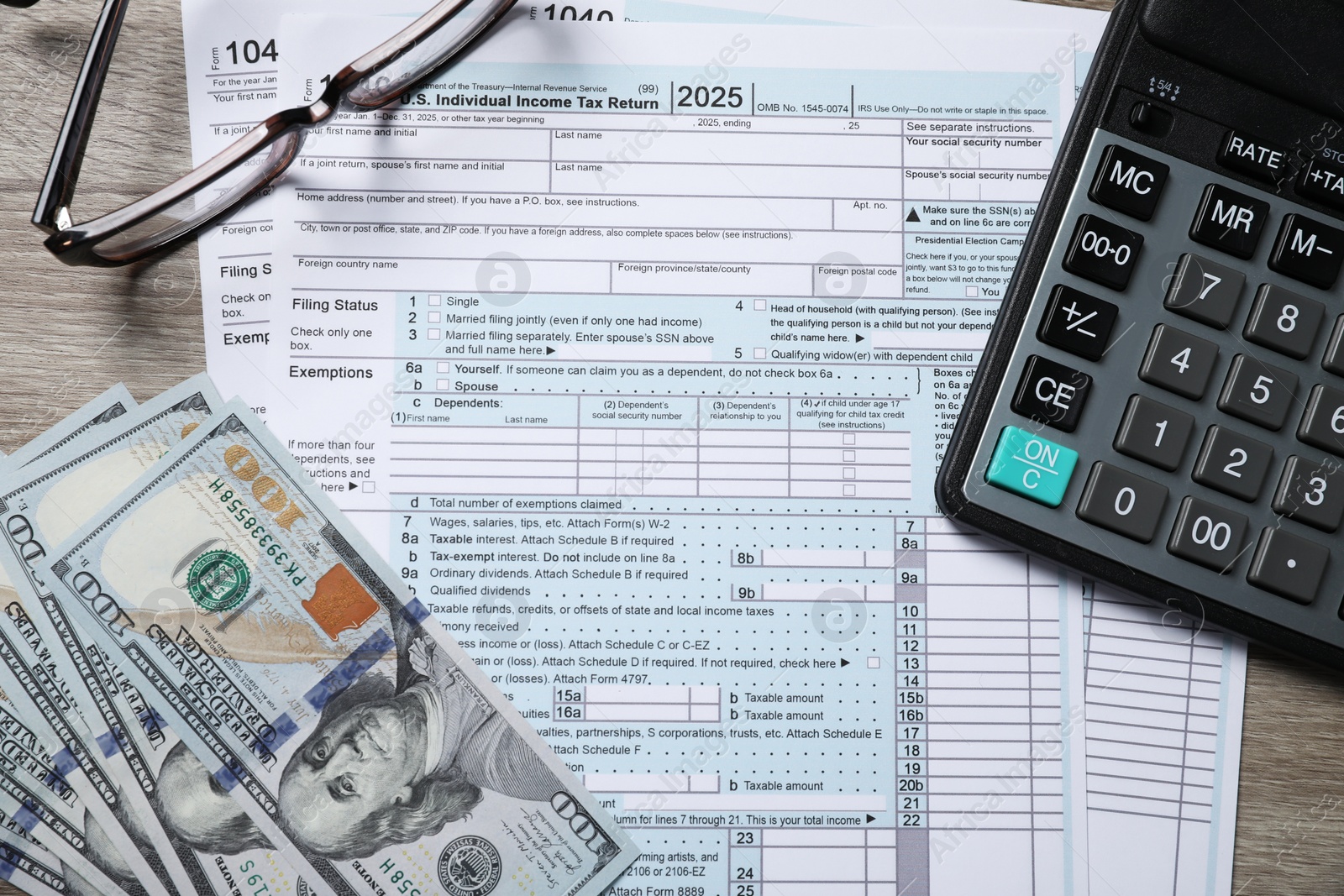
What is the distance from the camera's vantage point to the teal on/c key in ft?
1.33

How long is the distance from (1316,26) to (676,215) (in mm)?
328

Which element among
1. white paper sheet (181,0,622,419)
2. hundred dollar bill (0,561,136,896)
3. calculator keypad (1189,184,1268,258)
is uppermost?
white paper sheet (181,0,622,419)

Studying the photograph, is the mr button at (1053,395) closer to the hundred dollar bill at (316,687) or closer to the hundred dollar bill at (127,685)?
the hundred dollar bill at (316,687)

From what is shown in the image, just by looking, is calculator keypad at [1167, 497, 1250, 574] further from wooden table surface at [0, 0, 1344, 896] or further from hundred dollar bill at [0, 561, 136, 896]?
hundred dollar bill at [0, 561, 136, 896]

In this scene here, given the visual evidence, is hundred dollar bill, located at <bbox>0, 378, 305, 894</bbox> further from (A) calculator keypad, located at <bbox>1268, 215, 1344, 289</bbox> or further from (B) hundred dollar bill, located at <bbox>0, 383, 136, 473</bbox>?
(A) calculator keypad, located at <bbox>1268, 215, 1344, 289</bbox>

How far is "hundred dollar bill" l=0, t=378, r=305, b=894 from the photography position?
1.33 feet

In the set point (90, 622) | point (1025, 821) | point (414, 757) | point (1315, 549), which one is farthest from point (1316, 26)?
point (90, 622)

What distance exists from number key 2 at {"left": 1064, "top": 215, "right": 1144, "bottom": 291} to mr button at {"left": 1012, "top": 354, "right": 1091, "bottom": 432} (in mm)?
48

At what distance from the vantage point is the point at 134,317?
44 centimetres

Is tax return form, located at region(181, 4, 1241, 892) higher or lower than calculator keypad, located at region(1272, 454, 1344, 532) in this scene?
lower

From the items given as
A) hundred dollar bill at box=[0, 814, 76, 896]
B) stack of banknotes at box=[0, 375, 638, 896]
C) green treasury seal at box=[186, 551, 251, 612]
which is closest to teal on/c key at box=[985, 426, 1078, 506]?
stack of banknotes at box=[0, 375, 638, 896]

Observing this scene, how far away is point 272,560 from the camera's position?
1.39 ft

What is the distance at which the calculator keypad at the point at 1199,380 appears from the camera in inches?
15.8

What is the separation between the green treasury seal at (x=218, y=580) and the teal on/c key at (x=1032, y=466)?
37 centimetres
